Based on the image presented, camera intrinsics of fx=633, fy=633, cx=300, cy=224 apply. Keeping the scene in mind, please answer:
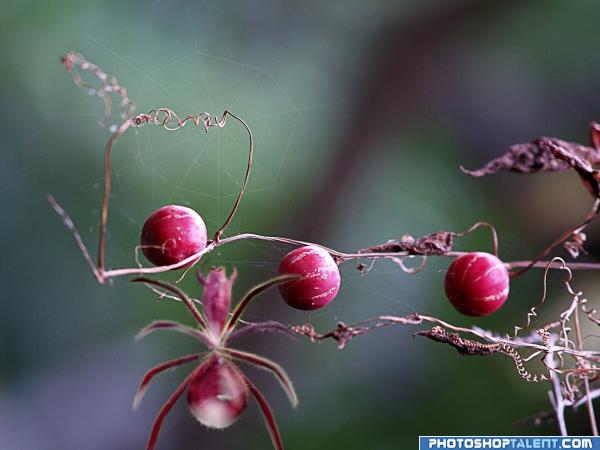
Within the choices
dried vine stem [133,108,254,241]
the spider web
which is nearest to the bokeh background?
the spider web

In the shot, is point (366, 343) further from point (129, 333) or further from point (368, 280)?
point (129, 333)

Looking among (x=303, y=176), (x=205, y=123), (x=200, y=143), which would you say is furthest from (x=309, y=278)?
(x=303, y=176)

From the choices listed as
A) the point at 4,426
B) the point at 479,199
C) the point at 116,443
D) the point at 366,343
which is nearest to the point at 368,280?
the point at 366,343

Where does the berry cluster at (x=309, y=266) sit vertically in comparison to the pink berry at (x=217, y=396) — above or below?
above

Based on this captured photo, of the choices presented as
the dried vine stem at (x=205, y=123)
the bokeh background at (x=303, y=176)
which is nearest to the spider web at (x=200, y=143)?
the bokeh background at (x=303, y=176)

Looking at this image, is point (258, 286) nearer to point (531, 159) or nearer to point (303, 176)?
point (531, 159)

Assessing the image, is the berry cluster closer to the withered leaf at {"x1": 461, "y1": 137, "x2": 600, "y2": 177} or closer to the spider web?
the withered leaf at {"x1": 461, "y1": 137, "x2": 600, "y2": 177}

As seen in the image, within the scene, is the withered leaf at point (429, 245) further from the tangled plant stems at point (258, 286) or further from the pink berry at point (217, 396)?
the pink berry at point (217, 396)
